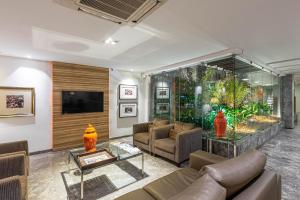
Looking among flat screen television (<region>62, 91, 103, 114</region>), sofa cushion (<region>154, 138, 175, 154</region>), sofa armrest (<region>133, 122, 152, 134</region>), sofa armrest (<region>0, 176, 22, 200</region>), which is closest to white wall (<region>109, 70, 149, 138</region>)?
flat screen television (<region>62, 91, 103, 114</region>)

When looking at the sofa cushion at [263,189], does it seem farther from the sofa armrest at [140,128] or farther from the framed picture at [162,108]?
the framed picture at [162,108]

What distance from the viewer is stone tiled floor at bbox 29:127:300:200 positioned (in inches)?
91.1

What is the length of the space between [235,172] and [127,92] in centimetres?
464

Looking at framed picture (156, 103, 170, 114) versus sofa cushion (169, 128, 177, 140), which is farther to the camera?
framed picture (156, 103, 170, 114)

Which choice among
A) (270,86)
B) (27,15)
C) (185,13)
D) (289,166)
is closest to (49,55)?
(27,15)

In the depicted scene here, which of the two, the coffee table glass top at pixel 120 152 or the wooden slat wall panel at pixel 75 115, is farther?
the wooden slat wall panel at pixel 75 115

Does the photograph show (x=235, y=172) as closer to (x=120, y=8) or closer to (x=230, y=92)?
(x=120, y=8)

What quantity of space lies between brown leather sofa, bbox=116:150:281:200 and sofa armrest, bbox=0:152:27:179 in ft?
4.96

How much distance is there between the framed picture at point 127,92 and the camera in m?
5.41

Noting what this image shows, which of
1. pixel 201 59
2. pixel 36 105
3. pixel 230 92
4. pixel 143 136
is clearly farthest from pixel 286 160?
pixel 36 105

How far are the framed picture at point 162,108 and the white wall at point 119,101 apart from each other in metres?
0.64

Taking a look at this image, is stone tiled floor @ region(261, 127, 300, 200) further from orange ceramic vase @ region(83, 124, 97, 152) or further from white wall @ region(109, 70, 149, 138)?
white wall @ region(109, 70, 149, 138)

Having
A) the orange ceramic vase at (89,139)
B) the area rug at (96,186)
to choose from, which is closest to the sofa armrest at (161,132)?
the area rug at (96,186)

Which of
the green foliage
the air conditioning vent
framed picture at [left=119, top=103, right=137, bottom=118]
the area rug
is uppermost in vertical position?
the air conditioning vent
